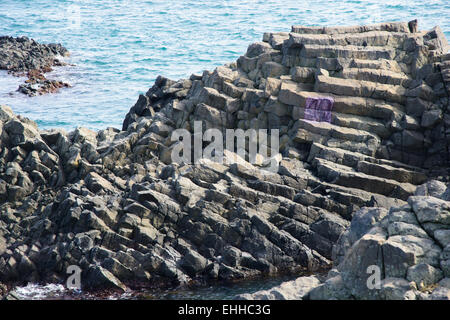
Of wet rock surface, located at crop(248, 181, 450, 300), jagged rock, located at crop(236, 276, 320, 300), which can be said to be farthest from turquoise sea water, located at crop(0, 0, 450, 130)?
wet rock surface, located at crop(248, 181, 450, 300)

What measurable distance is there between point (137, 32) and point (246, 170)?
6764 cm

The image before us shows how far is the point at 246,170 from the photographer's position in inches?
1674

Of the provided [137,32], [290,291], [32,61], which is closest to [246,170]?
[290,291]

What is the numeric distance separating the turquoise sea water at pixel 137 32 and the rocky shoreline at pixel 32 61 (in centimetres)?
132

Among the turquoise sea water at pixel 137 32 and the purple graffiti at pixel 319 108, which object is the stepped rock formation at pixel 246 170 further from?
the turquoise sea water at pixel 137 32

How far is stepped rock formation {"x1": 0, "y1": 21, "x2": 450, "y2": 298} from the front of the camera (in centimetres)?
3869

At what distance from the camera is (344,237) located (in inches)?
1231

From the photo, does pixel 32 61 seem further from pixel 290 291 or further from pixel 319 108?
pixel 290 291

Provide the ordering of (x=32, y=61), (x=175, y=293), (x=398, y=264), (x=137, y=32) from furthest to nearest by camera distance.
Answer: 1. (x=137, y=32)
2. (x=32, y=61)
3. (x=175, y=293)
4. (x=398, y=264)

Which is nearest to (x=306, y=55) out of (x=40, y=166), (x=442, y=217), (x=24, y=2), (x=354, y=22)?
(x=40, y=166)

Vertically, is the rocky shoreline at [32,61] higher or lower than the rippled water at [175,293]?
higher

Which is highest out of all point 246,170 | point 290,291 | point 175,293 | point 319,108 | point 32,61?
point 319,108

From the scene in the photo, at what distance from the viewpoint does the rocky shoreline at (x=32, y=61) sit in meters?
78.3

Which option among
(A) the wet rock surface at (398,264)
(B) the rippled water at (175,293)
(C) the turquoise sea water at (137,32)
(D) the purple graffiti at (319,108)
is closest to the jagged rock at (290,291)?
(A) the wet rock surface at (398,264)
